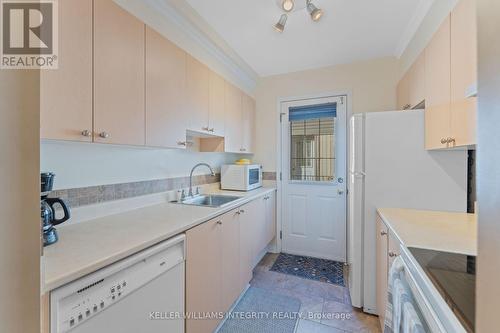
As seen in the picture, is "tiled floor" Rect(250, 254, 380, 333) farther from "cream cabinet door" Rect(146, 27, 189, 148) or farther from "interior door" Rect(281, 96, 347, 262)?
"cream cabinet door" Rect(146, 27, 189, 148)

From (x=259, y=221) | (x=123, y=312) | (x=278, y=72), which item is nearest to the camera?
(x=123, y=312)

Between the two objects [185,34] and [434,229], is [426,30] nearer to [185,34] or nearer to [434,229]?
[434,229]

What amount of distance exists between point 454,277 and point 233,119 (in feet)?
7.34

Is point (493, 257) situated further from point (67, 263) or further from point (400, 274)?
point (67, 263)

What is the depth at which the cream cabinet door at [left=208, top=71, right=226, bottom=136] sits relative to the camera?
7.05ft

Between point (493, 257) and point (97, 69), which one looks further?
point (97, 69)

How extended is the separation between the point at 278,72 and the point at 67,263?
9.70 feet

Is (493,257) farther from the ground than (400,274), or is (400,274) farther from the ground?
(493,257)

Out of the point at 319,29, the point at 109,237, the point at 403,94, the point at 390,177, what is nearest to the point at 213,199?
the point at 109,237

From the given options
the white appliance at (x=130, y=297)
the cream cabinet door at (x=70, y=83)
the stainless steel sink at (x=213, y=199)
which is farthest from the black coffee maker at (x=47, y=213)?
the stainless steel sink at (x=213, y=199)

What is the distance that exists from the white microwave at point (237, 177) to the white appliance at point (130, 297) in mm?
1464

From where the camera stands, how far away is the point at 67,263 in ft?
2.63

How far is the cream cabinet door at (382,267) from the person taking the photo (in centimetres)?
150

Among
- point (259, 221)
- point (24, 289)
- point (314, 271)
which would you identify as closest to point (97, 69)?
point (24, 289)
